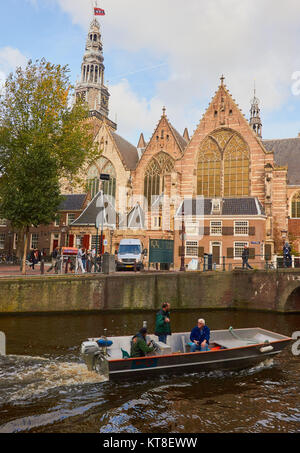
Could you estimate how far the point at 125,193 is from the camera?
4834 centimetres

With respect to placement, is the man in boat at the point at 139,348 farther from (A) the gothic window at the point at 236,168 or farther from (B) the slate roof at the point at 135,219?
(A) the gothic window at the point at 236,168

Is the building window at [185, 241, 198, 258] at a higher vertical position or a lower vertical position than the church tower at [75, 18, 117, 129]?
lower

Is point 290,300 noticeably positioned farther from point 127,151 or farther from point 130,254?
point 127,151

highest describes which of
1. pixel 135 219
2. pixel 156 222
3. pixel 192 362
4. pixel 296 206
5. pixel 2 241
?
pixel 296 206

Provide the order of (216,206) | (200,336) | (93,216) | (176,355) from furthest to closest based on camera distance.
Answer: (93,216)
(216,206)
(200,336)
(176,355)

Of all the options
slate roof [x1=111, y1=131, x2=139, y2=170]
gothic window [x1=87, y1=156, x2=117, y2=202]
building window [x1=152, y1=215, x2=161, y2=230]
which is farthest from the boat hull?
slate roof [x1=111, y1=131, x2=139, y2=170]

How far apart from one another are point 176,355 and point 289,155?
46299mm

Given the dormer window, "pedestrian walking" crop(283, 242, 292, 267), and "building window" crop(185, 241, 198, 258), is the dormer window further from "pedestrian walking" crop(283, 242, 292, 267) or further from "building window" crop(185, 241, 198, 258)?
"pedestrian walking" crop(283, 242, 292, 267)

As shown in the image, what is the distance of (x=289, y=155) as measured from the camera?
5009 cm

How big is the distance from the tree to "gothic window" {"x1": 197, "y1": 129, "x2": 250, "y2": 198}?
17.3m

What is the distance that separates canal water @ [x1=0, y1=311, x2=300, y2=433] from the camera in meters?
7.58

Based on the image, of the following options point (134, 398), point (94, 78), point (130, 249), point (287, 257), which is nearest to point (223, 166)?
point (130, 249)
